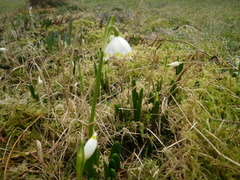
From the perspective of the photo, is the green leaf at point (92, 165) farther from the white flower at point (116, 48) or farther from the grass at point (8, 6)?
the grass at point (8, 6)

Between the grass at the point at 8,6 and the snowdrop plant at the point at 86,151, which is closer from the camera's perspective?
the snowdrop plant at the point at 86,151

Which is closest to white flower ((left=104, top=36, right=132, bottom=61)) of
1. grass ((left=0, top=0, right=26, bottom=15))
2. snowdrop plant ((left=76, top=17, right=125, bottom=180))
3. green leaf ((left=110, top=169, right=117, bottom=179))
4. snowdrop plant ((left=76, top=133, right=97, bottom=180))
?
snowdrop plant ((left=76, top=17, right=125, bottom=180))

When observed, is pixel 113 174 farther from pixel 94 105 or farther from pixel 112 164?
pixel 94 105

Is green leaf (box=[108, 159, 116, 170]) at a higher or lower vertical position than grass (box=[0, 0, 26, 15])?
lower

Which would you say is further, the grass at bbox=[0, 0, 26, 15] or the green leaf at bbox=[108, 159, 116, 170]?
the grass at bbox=[0, 0, 26, 15]

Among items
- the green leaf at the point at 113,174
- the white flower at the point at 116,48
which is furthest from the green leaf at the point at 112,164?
the white flower at the point at 116,48

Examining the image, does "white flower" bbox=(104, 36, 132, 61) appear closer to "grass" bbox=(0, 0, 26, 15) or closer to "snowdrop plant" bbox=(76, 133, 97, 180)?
"snowdrop plant" bbox=(76, 133, 97, 180)

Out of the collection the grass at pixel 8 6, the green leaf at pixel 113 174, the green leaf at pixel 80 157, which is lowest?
the green leaf at pixel 113 174

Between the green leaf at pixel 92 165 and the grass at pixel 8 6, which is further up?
the grass at pixel 8 6

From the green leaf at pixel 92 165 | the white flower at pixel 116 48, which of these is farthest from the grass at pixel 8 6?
the green leaf at pixel 92 165

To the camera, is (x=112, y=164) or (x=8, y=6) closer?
(x=112, y=164)

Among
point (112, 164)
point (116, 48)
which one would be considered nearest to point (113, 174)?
point (112, 164)
